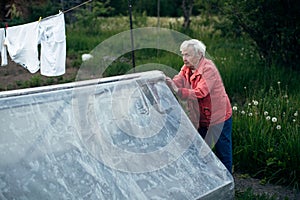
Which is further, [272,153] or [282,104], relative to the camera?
[282,104]

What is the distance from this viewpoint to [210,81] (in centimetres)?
378

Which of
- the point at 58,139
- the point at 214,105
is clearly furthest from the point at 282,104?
the point at 58,139

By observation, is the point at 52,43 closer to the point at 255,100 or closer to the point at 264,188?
the point at 255,100

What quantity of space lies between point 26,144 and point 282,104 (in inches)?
135

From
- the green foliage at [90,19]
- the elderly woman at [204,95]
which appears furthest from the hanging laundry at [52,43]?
the green foliage at [90,19]

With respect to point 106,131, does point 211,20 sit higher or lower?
lower

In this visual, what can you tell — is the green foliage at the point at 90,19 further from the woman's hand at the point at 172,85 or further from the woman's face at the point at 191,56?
the woman's hand at the point at 172,85

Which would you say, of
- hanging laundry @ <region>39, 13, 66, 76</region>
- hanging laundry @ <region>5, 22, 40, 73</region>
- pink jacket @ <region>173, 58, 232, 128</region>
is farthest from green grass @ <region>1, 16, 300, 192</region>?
hanging laundry @ <region>5, 22, 40, 73</region>

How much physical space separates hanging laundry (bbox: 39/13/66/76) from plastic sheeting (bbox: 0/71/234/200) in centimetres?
185

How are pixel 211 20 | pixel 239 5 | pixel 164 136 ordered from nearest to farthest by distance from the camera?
pixel 164 136, pixel 239 5, pixel 211 20

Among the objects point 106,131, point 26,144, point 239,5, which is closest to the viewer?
point 26,144

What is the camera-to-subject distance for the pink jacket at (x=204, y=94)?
3746 millimetres

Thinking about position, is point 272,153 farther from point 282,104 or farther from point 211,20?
point 211,20

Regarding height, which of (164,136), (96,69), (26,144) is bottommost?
(96,69)
